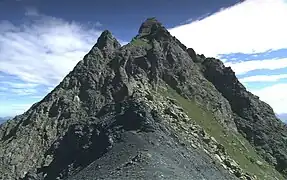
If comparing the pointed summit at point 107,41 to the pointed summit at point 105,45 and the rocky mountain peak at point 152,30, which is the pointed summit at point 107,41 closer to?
the pointed summit at point 105,45

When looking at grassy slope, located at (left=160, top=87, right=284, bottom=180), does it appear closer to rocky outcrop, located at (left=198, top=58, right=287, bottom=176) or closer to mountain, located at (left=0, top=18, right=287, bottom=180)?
mountain, located at (left=0, top=18, right=287, bottom=180)

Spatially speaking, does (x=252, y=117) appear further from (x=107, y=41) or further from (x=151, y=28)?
(x=107, y=41)

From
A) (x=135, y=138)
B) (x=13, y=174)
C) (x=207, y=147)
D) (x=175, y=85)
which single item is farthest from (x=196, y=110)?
(x=13, y=174)

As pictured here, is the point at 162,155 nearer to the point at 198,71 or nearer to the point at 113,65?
the point at 113,65

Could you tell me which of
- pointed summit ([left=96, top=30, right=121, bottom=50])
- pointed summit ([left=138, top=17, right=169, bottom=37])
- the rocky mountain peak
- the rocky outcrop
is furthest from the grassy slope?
pointed summit ([left=138, top=17, right=169, bottom=37])

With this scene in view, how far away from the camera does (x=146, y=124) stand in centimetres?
10288

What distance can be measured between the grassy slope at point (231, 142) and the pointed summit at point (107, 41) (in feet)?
89.5

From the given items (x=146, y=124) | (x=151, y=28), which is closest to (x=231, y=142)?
(x=146, y=124)

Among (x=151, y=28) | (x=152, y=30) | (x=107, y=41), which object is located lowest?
(x=107, y=41)

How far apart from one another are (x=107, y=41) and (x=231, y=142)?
55.4 meters

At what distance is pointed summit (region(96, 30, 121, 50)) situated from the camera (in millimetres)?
154875

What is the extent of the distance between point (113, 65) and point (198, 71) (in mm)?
37981

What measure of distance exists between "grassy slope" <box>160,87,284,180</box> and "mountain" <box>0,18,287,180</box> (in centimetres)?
43

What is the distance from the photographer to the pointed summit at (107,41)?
155 meters
